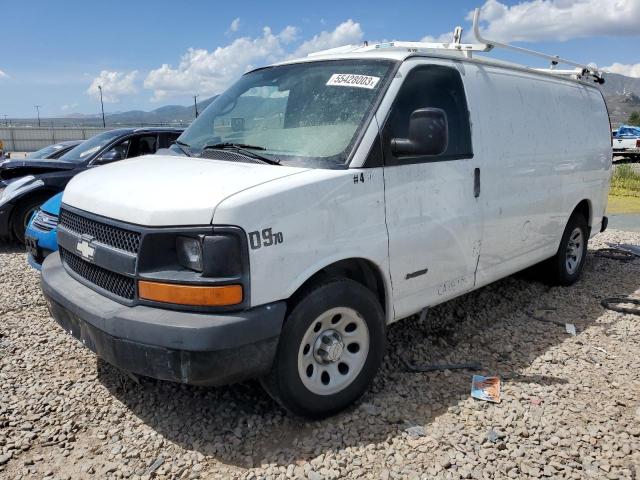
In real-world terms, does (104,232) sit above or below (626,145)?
below

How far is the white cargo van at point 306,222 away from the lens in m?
2.63

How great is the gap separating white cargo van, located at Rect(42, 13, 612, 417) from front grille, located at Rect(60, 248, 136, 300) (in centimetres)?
2

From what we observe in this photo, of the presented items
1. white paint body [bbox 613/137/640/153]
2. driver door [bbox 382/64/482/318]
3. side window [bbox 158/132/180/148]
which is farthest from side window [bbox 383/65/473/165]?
white paint body [bbox 613/137/640/153]

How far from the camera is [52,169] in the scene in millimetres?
7578

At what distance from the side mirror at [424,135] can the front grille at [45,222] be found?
3651 millimetres

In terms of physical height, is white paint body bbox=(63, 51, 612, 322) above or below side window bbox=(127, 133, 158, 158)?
below

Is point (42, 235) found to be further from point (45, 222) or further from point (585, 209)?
point (585, 209)

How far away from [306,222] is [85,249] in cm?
134

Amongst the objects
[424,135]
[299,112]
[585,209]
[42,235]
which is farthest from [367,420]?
[585,209]

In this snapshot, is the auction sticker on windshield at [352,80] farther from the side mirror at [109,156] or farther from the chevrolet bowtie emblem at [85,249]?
the side mirror at [109,156]

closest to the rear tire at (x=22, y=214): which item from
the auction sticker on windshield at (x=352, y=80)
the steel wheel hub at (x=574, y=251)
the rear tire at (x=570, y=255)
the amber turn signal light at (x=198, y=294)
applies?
the auction sticker on windshield at (x=352, y=80)

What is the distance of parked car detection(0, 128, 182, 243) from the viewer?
728 centimetres

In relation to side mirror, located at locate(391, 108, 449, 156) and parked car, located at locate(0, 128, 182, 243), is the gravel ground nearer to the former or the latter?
side mirror, located at locate(391, 108, 449, 156)

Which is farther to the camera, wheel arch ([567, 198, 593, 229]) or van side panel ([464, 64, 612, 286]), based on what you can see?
wheel arch ([567, 198, 593, 229])
